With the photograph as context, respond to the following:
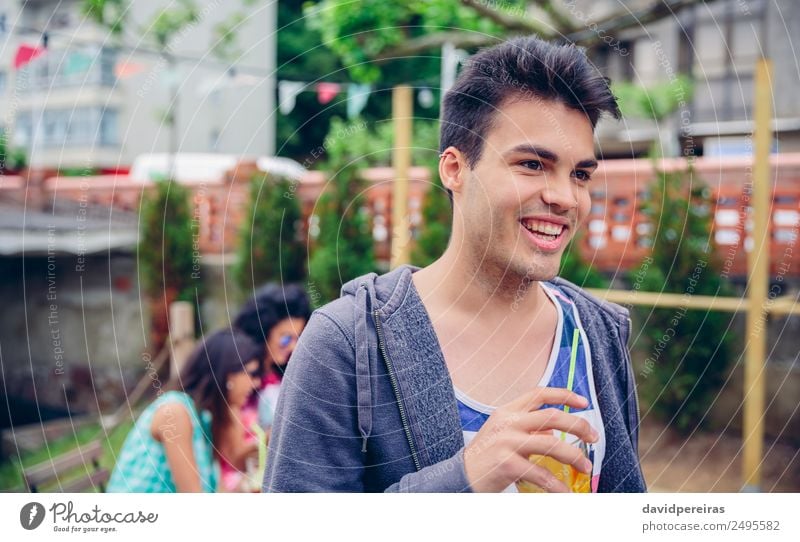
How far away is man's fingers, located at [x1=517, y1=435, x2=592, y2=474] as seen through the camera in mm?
768

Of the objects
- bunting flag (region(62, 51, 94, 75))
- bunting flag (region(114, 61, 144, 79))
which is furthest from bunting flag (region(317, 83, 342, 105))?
bunting flag (region(62, 51, 94, 75))

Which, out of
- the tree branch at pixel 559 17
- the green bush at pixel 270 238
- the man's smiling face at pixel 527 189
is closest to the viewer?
the man's smiling face at pixel 527 189

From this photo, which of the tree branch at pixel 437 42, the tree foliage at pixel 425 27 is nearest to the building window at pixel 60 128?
the tree foliage at pixel 425 27

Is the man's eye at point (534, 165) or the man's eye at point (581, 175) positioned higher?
the man's eye at point (534, 165)

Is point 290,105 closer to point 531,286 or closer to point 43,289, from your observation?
point 43,289

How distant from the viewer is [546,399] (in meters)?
0.79

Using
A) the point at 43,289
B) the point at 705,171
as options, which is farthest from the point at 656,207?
the point at 43,289

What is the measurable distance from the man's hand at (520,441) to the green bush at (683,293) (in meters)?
1.23

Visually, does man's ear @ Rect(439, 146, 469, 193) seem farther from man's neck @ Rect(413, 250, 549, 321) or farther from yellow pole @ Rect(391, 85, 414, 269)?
yellow pole @ Rect(391, 85, 414, 269)

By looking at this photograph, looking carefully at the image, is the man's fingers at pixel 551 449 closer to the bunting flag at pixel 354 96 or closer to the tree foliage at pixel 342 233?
the bunting flag at pixel 354 96

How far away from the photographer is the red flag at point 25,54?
163cm

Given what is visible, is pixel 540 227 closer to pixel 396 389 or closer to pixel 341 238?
pixel 396 389

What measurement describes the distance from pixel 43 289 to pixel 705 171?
6.26 feet
